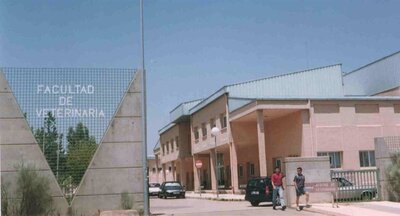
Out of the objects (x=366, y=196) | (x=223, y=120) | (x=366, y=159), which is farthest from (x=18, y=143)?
(x=223, y=120)

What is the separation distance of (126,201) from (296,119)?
21.7m

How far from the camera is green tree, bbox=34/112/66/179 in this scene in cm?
2016

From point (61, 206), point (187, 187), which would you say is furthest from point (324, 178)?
point (187, 187)

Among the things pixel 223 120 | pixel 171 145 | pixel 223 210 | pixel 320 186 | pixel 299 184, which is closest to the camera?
pixel 299 184

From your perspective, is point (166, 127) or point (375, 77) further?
point (166, 127)

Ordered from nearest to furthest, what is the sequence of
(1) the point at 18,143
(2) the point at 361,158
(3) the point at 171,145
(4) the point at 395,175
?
(1) the point at 18,143 < (4) the point at 395,175 < (2) the point at 361,158 < (3) the point at 171,145

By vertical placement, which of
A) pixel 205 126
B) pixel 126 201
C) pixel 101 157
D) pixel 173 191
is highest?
pixel 205 126

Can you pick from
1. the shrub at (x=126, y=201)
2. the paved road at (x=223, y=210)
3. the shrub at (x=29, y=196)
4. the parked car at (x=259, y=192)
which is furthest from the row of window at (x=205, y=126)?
the shrub at (x=29, y=196)

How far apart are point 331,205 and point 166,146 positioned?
54473 mm

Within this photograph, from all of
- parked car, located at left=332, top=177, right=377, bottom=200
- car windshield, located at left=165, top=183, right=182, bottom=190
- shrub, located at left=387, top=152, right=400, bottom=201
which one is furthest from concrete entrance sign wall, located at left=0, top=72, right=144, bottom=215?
car windshield, located at left=165, top=183, right=182, bottom=190

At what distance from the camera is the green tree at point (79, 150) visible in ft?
66.6

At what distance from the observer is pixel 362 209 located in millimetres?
19719

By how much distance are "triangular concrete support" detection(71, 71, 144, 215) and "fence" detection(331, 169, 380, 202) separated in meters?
9.27

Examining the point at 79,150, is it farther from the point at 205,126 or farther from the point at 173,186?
the point at 205,126
